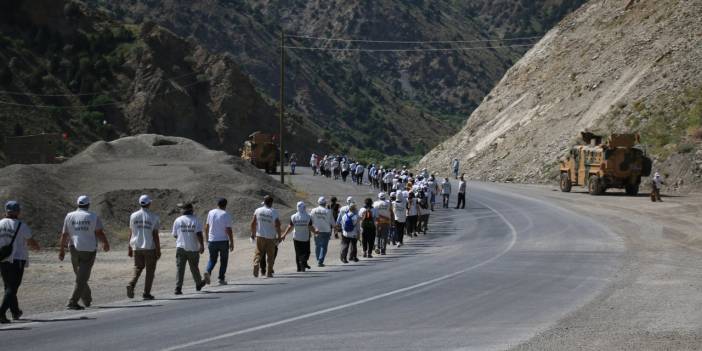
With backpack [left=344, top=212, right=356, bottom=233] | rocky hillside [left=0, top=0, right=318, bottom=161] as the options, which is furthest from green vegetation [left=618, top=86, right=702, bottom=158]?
rocky hillside [left=0, top=0, right=318, bottom=161]

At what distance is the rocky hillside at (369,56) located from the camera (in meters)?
137

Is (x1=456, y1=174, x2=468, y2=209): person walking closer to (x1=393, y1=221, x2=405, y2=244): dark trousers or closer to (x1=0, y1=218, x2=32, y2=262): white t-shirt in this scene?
(x1=393, y1=221, x2=405, y2=244): dark trousers

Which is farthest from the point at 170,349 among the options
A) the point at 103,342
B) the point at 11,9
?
the point at 11,9

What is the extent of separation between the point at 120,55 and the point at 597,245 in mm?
75453

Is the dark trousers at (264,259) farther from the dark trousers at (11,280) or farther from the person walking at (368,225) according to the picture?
the dark trousers at (11,280)

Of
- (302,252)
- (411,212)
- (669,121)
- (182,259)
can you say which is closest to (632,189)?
(669,121)

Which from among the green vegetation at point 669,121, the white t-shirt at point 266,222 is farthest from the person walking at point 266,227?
the green vegetation at point 669,121

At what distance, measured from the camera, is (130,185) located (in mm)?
42469

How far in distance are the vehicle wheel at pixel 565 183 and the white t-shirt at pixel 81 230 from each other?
41.7 m

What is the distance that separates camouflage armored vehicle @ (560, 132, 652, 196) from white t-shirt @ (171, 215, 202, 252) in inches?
1412

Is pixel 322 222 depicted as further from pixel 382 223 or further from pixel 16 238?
pixel 16 238

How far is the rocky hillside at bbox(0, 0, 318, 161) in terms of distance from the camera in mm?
80188

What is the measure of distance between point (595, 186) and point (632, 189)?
192cm

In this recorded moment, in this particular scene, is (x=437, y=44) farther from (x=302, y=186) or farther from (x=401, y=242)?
(x=401, y=242)
